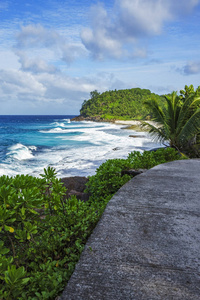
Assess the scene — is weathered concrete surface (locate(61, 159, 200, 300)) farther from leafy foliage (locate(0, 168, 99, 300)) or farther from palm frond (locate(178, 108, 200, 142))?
palm frond (locate(178, 108, 200, 142))

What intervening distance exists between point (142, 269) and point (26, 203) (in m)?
1.23

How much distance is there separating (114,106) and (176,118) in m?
90.6

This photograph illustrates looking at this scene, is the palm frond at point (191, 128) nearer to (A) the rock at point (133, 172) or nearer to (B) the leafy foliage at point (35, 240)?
(A) the rock at point (133, 172)

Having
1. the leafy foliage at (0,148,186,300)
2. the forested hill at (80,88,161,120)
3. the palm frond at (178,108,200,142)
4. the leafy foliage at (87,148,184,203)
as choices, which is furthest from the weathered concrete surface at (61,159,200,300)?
the forested hill at (80,88,161,120)

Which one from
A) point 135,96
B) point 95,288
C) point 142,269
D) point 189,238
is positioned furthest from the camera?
point 135,96

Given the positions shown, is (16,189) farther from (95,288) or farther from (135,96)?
(135,96)

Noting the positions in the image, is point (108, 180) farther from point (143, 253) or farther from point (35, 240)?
point (143, 253)

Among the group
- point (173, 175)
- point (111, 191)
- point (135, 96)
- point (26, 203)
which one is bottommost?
point (111, 191)

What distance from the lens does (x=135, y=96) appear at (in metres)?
115

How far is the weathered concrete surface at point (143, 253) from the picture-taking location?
5.98 ft

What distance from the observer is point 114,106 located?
102 metres

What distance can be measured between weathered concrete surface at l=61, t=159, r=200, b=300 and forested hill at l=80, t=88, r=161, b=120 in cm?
8267

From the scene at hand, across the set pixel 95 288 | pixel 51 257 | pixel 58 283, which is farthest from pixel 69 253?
pixel 95 288

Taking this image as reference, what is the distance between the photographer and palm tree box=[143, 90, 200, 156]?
12102mm
